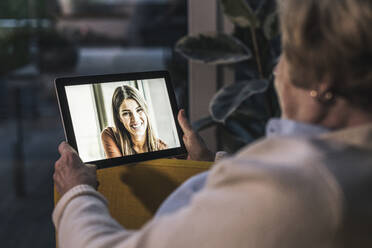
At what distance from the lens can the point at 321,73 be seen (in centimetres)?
69

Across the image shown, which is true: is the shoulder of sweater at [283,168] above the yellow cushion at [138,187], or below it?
above

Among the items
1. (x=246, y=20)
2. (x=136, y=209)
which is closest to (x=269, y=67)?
(x=246, y=20)

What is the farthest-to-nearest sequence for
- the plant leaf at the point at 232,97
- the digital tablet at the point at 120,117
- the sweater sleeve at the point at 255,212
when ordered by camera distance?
the plant leaf at the point at 232,97
the digital tablet at the point at 120,117
the sweater sleeve at the point at 255,212

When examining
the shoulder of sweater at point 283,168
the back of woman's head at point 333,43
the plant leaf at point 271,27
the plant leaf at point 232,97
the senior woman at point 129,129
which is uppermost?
the back of woman's head at point 333,43

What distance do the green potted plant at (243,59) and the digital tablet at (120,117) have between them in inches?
24.1

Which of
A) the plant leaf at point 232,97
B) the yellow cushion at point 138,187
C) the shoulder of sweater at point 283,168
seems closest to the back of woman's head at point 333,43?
the shoulder of sweater at point 283,168

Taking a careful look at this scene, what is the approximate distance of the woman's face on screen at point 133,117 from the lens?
126 cm

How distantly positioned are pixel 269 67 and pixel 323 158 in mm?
1597

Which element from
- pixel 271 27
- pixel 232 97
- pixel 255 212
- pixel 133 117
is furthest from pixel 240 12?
pixel 255 212

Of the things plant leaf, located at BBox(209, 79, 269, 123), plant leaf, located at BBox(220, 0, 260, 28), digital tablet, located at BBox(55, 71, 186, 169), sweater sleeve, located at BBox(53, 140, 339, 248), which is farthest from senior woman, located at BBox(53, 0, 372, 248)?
plant leaf, located at BBox(220, 0, 260, 28)

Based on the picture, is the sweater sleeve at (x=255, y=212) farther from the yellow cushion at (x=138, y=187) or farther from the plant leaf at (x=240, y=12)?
the plant leaf at (x=240, y=12)

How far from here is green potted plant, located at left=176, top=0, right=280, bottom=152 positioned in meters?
2.00

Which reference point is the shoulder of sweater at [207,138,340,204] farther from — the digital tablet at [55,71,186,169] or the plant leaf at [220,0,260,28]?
the plant leaf at [220,0,260,28]

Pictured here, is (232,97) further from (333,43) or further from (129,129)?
(333,43)
